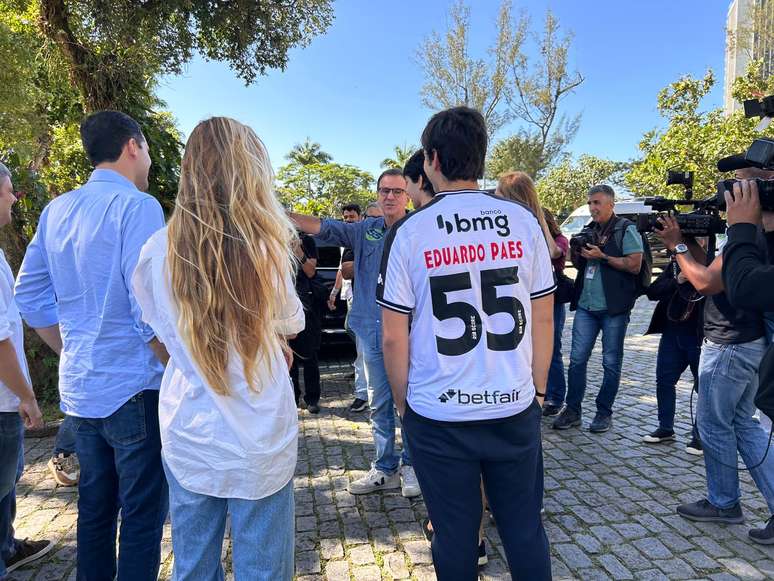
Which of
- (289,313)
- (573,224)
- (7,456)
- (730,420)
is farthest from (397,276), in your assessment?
(573,224)

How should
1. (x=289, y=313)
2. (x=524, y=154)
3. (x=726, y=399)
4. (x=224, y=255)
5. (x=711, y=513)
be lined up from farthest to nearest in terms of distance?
(x=524, y=154) → (x=711, y=513) → (x=726, y=399) → (x=289, y=313) → (x=224, y=255)

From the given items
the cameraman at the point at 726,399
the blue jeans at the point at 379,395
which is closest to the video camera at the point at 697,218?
the cameraman at the point at 726,399

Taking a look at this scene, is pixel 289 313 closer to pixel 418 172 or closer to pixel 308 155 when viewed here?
pixel 418 172

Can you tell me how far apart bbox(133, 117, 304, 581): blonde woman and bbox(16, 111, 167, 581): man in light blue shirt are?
1.53 ft

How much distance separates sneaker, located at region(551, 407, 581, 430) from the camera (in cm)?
466

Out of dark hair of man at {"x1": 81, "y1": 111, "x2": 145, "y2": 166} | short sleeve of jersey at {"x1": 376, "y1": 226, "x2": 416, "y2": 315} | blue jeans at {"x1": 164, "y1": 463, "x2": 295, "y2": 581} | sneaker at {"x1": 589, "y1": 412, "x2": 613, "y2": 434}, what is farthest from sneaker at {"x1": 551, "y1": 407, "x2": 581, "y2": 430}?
dark hair of man at {"x1": 81, "y1": 111, "x2": 145, "y2": 166}

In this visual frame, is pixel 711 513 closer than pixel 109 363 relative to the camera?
No

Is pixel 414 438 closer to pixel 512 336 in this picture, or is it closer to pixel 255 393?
pixel 512 336

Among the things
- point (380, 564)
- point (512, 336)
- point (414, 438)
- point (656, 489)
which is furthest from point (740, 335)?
point (380, 564)

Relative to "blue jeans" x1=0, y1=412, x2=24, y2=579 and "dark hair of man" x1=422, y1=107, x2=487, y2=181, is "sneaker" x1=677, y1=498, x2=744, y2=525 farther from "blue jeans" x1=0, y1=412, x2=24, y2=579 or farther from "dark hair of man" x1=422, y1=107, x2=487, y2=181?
"blue jeans" x1=0, y1=412, x2=24, y2=579

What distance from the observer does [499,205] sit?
183 centimetres

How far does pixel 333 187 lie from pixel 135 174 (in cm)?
4855

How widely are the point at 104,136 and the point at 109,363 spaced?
3.28ft

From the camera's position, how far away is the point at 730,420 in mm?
2971
